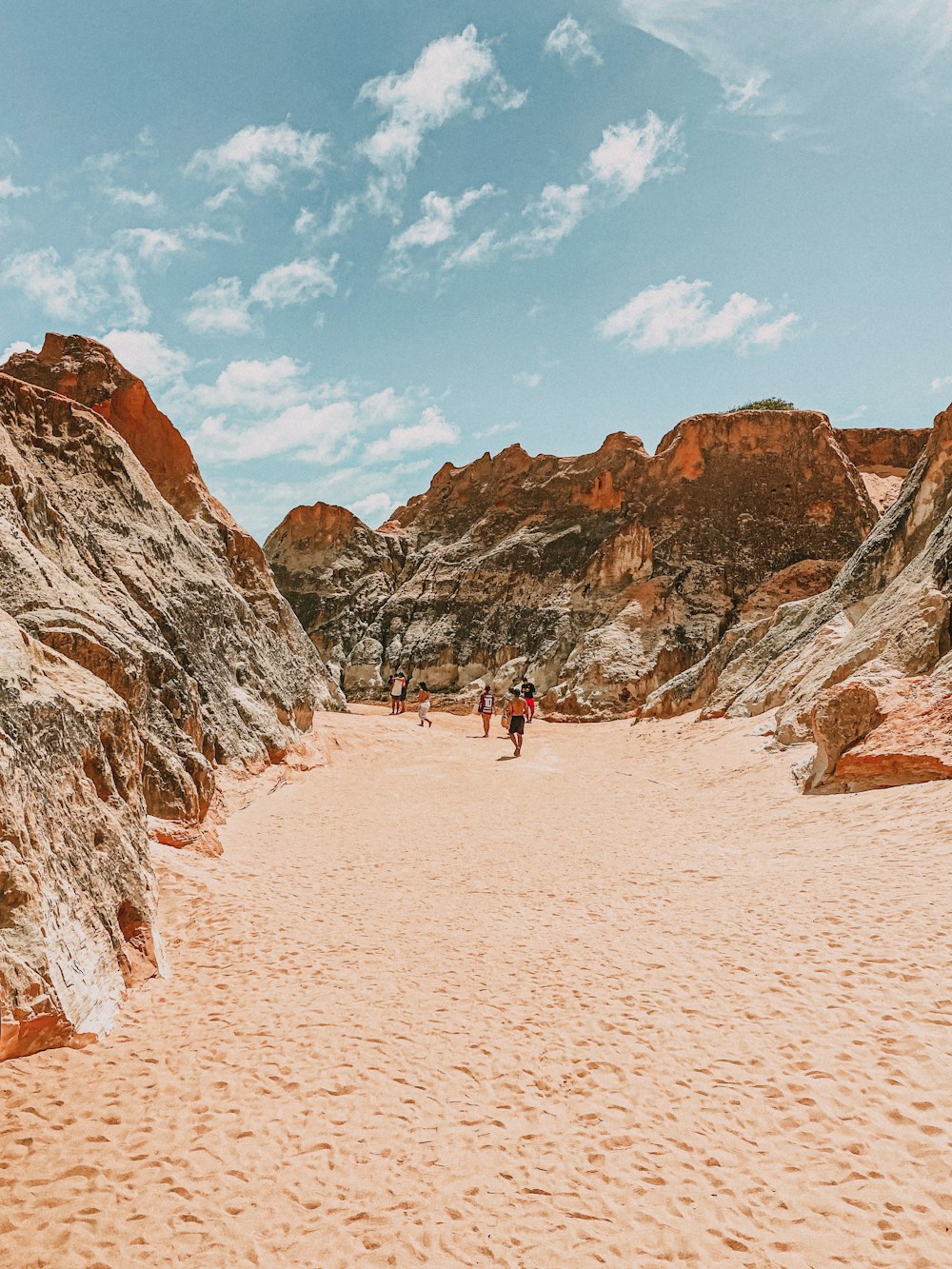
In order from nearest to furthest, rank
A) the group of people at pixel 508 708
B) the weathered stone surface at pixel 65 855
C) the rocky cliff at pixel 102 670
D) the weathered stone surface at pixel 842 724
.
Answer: the weathered stone surface at pixel 65 855 < the rocky cliff at pixel 102 670 < the weathered stone surface at pixel 842 724 < the group of people at pixel 508 708

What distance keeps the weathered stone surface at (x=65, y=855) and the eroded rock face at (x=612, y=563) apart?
20.6 m

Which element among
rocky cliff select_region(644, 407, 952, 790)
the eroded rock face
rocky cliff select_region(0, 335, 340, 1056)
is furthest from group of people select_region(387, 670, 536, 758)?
rocky cliff select_region(644, 407, 952, 790)

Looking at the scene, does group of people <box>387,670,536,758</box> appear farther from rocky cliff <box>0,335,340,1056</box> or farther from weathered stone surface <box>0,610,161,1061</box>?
weathered stone surface <box>0,610,161,1061</box>

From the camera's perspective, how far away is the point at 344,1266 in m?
3.32

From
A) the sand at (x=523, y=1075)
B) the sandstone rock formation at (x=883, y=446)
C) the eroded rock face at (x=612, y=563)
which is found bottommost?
the sand at (x=523, y=1075)

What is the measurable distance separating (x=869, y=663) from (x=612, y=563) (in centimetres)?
1825

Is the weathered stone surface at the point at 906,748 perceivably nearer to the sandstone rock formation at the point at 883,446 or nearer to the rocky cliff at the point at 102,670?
the rocky cliff at the point at 102,670

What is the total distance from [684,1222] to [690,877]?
484 centimetres

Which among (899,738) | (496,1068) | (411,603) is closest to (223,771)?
(496,1068)

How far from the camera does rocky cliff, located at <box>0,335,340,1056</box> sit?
489 centimetres

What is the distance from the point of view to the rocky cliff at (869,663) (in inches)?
398

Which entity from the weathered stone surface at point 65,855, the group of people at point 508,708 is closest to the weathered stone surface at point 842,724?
the group of people at point 508,708

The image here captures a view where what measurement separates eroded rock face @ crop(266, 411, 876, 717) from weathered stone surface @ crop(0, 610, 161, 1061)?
2057 cm

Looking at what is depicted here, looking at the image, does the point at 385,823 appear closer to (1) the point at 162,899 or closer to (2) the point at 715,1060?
(1) the point at 162,899
